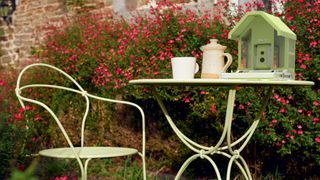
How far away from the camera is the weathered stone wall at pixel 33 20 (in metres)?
6.84

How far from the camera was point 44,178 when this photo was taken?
4.27m

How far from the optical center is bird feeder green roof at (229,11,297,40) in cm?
254

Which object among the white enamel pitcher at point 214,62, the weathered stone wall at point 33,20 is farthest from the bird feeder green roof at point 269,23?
the weathered stone wall at point 33,20

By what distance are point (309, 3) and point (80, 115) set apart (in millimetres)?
2647

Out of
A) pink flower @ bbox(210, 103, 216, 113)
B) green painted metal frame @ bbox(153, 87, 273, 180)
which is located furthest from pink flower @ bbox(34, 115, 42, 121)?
green painted metal frame @ bbox(153, 87, 273, 180)

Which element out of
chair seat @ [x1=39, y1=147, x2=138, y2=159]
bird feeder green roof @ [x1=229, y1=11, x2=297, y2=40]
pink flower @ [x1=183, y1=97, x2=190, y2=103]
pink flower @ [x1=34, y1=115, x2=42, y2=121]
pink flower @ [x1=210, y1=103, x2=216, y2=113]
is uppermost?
bird feeder green roof @ [x1=229, y1=11, x2=297, y2=40]

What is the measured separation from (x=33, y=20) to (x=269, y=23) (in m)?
6.19

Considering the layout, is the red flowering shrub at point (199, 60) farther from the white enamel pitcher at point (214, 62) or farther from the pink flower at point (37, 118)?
the white enamel pitcher at point (214, 62)

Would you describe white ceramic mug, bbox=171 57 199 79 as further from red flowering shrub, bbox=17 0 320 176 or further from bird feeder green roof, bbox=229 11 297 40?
red flowering shrub, bbox=17 0 320 176

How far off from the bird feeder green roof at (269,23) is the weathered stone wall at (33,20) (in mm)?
3780

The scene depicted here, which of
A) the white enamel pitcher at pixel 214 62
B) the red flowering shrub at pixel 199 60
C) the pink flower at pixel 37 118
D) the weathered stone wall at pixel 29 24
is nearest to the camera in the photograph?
the white enamel pitcher at pixel 214 62

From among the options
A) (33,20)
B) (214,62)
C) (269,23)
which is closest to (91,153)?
(214,62)

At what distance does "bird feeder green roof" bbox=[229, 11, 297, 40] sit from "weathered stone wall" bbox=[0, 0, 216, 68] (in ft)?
12.4

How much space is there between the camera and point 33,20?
27.1ft
